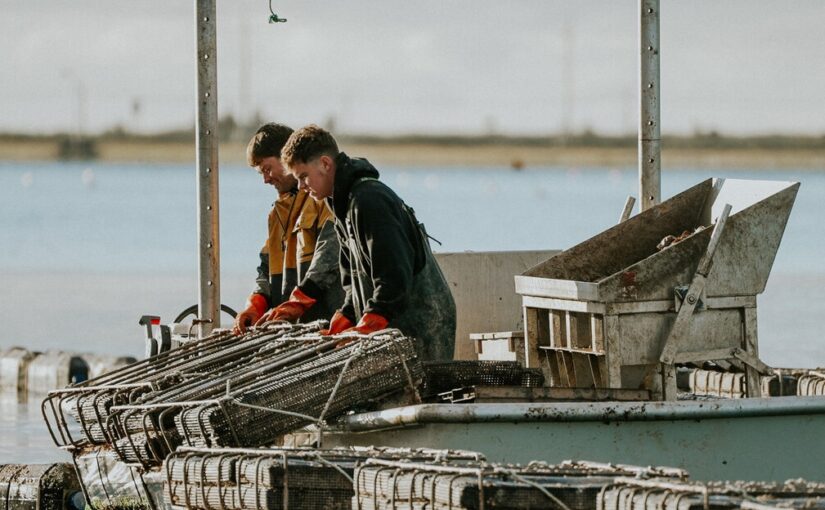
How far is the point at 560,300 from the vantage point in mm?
8875

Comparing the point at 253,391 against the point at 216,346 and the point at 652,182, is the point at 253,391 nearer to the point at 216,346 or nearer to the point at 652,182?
the point at 216,346

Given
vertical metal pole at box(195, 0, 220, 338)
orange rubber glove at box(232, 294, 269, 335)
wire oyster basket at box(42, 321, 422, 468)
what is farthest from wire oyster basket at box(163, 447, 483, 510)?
vertical metal pole at box(195, 0, 220, 338)

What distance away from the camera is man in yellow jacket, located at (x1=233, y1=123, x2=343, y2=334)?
9.35 metres

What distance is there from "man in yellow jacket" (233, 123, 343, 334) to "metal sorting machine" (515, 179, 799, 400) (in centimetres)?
108

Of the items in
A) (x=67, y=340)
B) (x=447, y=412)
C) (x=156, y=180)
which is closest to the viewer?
(x=447, y=412)

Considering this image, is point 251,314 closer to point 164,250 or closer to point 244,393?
point 244,393

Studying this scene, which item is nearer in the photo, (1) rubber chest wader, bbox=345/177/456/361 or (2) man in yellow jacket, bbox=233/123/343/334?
(1) rubber chest wader, bbox=345/177/456/361

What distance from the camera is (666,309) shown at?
8680 mm

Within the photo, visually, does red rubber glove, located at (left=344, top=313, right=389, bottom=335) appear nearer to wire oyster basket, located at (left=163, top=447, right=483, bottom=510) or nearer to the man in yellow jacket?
wire oyster basket, located at (left=163, top=447, right=483, bottom=510)

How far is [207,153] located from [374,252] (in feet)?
10.5

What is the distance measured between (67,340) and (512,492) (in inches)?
665

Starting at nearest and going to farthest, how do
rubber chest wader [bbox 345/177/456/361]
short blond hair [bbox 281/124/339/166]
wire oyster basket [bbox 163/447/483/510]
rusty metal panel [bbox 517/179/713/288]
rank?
wire oyster basket [bbox 163/447/483/510]
short blond hair [bbox 281/124/339/166]
rubber chest wader [bbox 345/177/456/361]
rusty metal panel [bbox 517/179/713/288]

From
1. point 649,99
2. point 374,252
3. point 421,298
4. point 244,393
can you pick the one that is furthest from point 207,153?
point 244,393

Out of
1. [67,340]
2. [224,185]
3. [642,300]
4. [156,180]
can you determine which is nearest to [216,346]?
[642,300]
